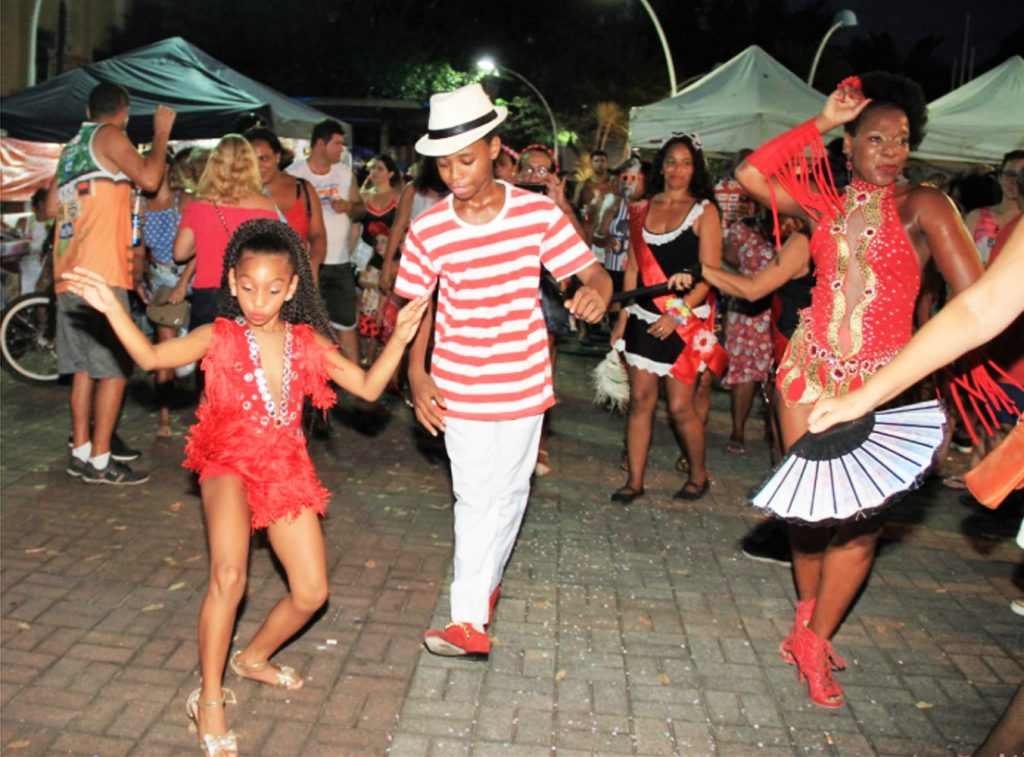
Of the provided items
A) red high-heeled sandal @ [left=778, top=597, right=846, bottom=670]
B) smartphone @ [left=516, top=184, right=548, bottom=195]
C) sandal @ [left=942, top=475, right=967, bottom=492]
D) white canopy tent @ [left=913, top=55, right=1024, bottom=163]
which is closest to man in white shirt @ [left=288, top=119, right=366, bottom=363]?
smartphone @ [left=516, top=184, right=548, bottom=195]

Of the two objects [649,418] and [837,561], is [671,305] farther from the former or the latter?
[837,561]

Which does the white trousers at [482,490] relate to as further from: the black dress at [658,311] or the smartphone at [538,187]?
the smartphone at [538,187]

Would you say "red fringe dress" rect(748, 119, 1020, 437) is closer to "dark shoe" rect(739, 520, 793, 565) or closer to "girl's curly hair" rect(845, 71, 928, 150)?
"girl's curly hair" rect(845, 71, 928, 150)

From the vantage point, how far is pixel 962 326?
251 centimetres

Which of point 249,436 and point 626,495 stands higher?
point 249,436

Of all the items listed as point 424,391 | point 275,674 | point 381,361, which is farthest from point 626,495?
point 381,361

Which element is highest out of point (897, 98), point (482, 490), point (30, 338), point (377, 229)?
point (897, 98)

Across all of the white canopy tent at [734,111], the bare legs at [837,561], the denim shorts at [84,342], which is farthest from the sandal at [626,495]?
the white canopy tent at [734,111]

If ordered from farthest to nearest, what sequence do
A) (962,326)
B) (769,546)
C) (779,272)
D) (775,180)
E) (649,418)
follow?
1. (649,418)
2. (769,546)
3. (779,272)
4. (775,180)
5. (962,326)

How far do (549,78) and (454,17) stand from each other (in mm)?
6440

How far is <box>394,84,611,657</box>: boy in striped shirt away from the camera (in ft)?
13.1

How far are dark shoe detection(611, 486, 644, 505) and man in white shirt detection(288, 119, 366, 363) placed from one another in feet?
9.55

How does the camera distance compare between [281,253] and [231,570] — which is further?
[281,253]

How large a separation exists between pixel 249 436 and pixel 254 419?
0.07 m
